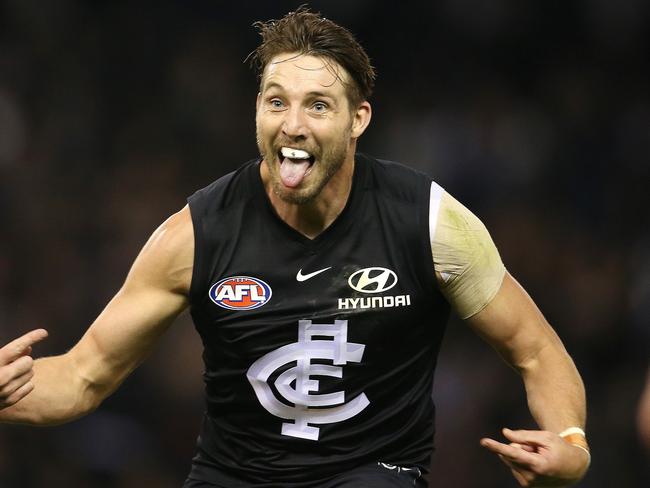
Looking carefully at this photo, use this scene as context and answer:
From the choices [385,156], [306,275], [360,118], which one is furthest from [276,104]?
[385,156]

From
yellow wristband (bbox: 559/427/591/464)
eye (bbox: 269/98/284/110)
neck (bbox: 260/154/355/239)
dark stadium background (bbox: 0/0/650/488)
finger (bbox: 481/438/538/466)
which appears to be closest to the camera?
finger (bbox: 481/438/538/466)

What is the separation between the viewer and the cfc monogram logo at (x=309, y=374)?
13.3 feet

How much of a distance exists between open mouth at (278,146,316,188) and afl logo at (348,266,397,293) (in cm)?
38

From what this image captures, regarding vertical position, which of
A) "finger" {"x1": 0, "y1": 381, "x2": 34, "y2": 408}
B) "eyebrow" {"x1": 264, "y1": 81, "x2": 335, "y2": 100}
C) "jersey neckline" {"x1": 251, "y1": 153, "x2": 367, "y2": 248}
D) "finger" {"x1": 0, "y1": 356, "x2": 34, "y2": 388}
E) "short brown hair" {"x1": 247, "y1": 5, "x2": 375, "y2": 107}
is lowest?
"finger" {"x1": 0, "y1": 381, "x2": 34, "y2": 408}

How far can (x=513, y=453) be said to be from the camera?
11.4 ft

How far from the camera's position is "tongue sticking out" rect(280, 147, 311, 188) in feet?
12.9

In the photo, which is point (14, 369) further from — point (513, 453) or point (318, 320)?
point (513, 453)

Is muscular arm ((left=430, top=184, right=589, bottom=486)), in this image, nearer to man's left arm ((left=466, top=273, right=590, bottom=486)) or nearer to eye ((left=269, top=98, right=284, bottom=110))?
man's left arm ((left=466, top=273, right=590, bottom=486))

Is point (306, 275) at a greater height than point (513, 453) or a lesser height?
greater

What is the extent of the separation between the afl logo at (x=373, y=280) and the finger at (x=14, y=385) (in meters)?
1.08

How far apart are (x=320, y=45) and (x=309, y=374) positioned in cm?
110

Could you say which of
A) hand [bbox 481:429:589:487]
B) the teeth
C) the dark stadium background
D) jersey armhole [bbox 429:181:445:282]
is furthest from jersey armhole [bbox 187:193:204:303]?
the dark stadium background

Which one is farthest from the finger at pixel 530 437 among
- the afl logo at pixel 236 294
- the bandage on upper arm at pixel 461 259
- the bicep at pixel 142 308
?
the bicep at pixel 142 308

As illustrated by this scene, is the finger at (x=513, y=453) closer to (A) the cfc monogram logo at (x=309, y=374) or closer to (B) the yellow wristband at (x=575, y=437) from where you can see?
(B) the yellow wristband at (x=575, y=437)
